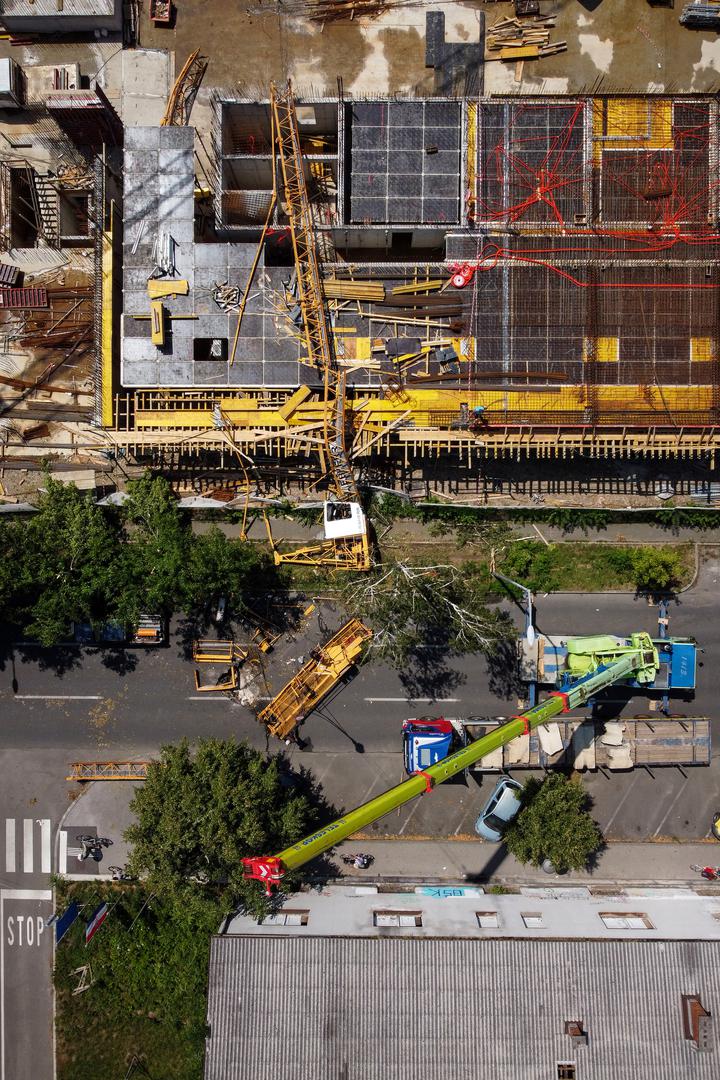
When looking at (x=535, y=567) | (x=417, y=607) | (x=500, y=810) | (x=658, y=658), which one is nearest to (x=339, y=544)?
(x=417, y=607)

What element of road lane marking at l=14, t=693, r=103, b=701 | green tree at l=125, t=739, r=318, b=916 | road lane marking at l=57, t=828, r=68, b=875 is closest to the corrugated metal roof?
green tree at l=125, t=739, r=318, b=916

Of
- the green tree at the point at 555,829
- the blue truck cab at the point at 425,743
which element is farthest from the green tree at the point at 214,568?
the green tree at the point at 555,829

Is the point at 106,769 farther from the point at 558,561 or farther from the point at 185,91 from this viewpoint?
the point at 185,91

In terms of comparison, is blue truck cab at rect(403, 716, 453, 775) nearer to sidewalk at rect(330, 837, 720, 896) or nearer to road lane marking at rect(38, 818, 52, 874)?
sidewalk at rect(330, 837, 720, 896)

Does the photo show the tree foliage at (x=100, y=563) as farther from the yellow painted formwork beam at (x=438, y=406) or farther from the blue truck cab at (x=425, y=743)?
the blue truck cab at (x=425, y=743)

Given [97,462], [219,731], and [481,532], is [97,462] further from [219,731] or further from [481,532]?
[481,532]

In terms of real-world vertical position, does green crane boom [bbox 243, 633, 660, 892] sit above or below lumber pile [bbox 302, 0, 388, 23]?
below

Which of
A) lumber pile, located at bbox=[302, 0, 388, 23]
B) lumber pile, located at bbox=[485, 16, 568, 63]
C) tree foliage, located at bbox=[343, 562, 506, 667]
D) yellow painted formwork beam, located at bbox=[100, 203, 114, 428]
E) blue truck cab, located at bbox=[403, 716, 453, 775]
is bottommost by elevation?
blue truck cab, located at bbox=[403, 716, 453, 775]
